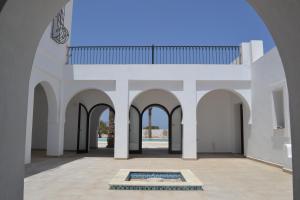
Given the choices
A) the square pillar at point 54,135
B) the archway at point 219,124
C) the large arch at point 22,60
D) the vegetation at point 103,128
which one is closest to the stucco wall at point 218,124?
the archway at point 219,124

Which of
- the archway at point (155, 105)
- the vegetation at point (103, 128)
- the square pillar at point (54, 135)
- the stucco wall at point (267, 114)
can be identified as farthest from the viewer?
the vegetation at point (103, 128)

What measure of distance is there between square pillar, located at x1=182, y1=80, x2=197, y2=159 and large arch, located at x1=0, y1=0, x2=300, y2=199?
1037 centimetres

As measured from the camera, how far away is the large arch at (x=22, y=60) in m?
2.14

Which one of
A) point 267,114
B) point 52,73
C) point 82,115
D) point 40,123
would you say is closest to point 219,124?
point 267,114

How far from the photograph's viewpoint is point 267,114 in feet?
36.1

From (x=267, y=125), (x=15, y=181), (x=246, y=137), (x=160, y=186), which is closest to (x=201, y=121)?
(x=246, y=137)

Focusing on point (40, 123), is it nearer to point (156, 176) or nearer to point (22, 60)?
point (156, 176)

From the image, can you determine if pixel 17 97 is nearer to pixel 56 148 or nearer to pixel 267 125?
pixel 267 125

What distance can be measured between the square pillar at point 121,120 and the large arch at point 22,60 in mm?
10320

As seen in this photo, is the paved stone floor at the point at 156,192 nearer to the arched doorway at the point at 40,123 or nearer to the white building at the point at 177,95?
the white building at the point at 177,95

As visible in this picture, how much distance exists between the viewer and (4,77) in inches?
84.3

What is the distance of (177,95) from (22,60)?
35.8 ft

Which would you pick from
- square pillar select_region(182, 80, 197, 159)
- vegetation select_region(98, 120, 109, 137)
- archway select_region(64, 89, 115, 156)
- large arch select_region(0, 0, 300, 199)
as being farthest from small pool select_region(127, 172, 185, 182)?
vegetation select_region(98, 120, 109, 137)

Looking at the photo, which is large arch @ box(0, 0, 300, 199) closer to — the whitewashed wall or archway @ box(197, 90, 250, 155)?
the whitewashed wall
